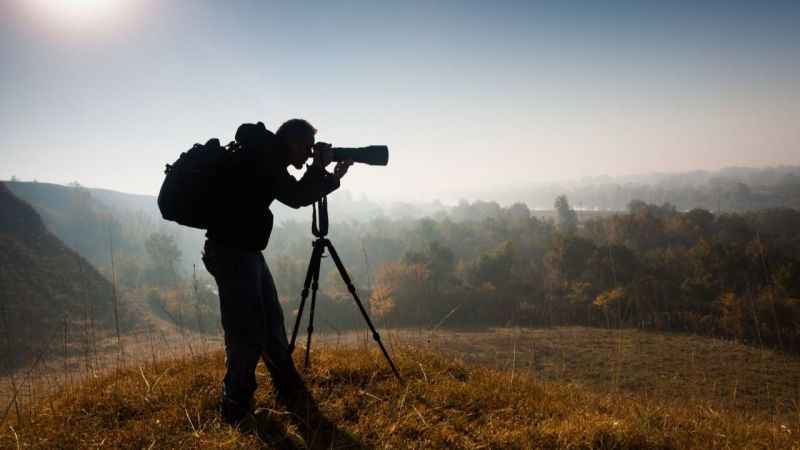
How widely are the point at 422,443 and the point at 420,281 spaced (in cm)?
4873

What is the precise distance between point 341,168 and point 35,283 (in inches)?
2346

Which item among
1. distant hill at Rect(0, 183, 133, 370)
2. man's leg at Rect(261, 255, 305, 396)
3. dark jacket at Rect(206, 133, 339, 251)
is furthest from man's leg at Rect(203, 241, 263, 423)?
distant hill at Rect(0, 183, 133, 370)

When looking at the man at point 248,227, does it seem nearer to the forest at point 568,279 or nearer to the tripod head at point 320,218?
the tripod head at point 320,218

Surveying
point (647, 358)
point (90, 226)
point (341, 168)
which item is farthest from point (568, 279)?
point (90, 226)

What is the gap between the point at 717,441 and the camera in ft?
9.52

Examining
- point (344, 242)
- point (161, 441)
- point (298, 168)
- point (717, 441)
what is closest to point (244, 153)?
point (298, 168)

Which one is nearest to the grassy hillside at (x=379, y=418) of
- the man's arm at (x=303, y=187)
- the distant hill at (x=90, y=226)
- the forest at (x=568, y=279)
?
the man's arm at (x=303, y=187)

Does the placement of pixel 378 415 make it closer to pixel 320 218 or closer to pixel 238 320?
pixel 238 320

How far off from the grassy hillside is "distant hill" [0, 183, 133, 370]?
3897 centimetres

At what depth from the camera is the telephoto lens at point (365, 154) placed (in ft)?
11.6

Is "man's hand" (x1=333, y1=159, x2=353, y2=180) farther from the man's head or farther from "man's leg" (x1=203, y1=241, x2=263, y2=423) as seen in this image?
"man's leg" (x1=203, y1=241, x2=263, y2=423)

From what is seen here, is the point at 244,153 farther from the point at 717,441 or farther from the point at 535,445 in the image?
the point at 717,441

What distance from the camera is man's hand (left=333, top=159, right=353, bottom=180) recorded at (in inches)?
136

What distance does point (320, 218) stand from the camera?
139 inches
